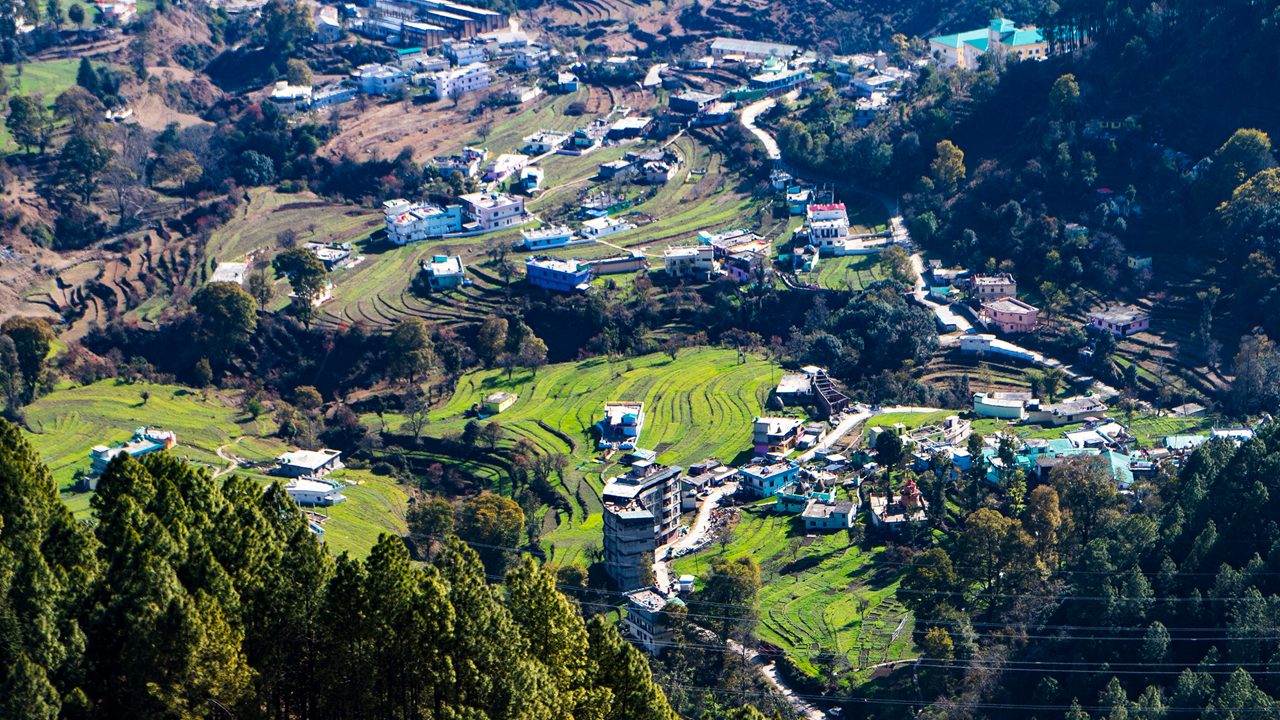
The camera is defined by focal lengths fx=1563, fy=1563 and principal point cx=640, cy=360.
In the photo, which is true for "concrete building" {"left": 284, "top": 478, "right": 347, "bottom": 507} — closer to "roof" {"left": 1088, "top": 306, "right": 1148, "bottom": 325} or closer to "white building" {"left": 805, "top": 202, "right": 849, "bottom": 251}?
"white building" {"left": 805, "top": 202, "right": 849, "bottom": 251}

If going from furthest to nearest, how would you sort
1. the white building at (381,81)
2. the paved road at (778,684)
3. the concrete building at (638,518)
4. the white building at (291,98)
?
the white building at (381,81) < the white building at (291,98) < the concrete building at (638,518) < the paved road at (778,684)

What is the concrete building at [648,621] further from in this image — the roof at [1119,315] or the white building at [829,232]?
the white building at [829,232]

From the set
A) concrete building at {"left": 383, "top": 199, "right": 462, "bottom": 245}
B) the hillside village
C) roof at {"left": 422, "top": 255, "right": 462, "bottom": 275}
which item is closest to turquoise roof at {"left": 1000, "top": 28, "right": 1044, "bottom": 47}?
the hillside village

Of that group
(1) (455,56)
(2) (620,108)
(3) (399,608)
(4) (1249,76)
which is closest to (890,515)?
(3) (399,608)

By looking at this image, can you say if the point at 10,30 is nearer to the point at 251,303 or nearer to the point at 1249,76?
the point at 251,303

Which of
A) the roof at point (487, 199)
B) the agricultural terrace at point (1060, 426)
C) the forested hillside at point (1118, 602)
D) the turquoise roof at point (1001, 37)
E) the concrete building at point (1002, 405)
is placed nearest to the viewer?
the forested hillside at point (1118, 602)

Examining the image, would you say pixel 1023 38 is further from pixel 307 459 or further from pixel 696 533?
pixel 307 459

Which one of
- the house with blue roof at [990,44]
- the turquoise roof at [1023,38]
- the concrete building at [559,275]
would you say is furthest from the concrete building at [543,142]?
the turquoise roof at [1023,38]
